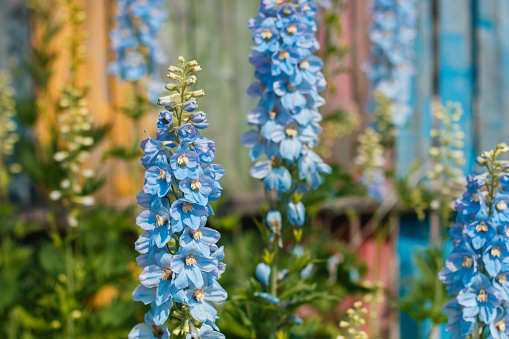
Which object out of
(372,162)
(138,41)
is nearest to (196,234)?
(372,162)

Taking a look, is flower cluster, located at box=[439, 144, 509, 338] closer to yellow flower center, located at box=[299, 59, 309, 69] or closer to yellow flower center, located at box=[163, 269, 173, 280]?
yellow flower center, located at box=[299, 59, 309, 69]

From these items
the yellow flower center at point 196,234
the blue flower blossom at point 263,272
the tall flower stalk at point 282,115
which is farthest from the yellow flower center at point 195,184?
the blue flower blossom at point 263,272

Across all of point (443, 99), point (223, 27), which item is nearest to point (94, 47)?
point (223, 27)

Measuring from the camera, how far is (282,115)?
6.79 ft

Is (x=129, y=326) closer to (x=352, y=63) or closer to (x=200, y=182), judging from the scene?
(x=200, y=182)

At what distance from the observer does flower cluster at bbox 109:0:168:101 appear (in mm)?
3629

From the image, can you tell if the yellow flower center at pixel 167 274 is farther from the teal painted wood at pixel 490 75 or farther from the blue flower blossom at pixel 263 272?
the teal painted wood at pixel 490 75

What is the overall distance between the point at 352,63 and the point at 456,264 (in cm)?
283

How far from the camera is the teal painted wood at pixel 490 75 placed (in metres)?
3.71

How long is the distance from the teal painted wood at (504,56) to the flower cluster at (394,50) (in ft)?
1.76

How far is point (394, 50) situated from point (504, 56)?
703 mm

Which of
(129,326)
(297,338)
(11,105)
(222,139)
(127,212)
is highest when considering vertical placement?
(11,105)

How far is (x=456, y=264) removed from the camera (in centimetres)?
177

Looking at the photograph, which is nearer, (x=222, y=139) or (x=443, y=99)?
(x=443, y=99)
